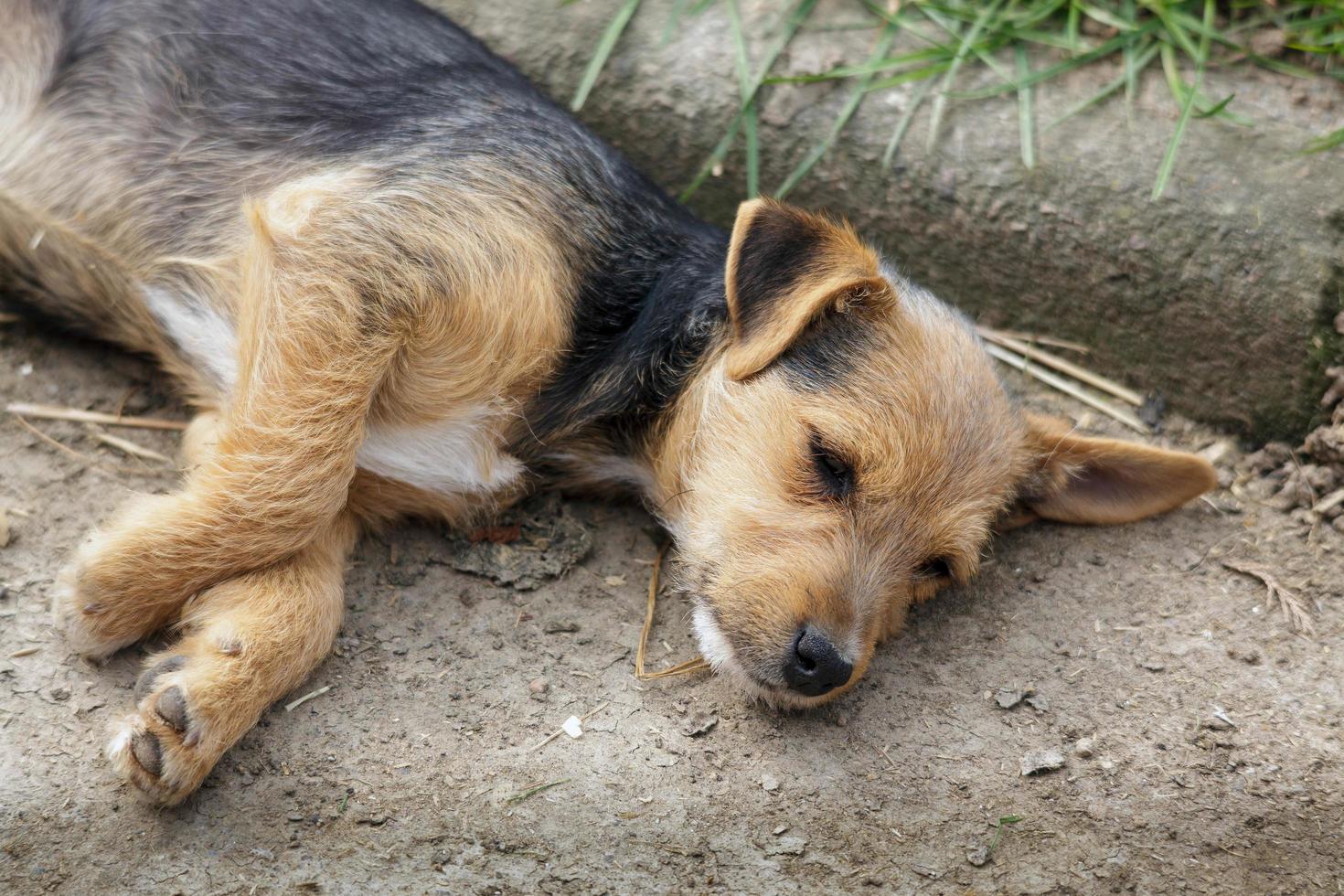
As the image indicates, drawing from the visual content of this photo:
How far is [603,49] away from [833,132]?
1.22m

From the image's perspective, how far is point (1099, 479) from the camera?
5031mm

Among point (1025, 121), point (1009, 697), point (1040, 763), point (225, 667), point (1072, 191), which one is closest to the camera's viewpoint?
point (225, 667)

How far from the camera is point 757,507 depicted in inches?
165

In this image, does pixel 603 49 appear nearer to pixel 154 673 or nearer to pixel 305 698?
pixel 305 698

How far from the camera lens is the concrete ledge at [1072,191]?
5.12m

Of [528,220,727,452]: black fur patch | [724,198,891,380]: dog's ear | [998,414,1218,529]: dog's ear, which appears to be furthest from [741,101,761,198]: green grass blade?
[998,414,1218,529]: dog's ear

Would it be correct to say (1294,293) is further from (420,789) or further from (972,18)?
(420,789)

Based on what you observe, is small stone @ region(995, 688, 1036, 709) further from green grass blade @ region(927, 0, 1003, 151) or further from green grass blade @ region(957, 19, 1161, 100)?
green grass blade @ region(957, 19, 1161, 100)

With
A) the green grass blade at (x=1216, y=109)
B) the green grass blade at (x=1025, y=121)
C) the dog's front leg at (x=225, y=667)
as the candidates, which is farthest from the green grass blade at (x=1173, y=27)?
the dog's front leg at (x=225, y=667)

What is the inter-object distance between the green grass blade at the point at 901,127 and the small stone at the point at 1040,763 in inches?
113

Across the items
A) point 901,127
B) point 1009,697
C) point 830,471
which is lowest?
point 1009,697

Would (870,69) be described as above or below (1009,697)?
above

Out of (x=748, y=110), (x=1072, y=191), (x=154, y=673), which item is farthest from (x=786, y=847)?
(x=748, y=110)

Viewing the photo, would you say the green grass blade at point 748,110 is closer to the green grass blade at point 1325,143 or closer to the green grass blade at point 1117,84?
the green grass blade at point 1117,84
